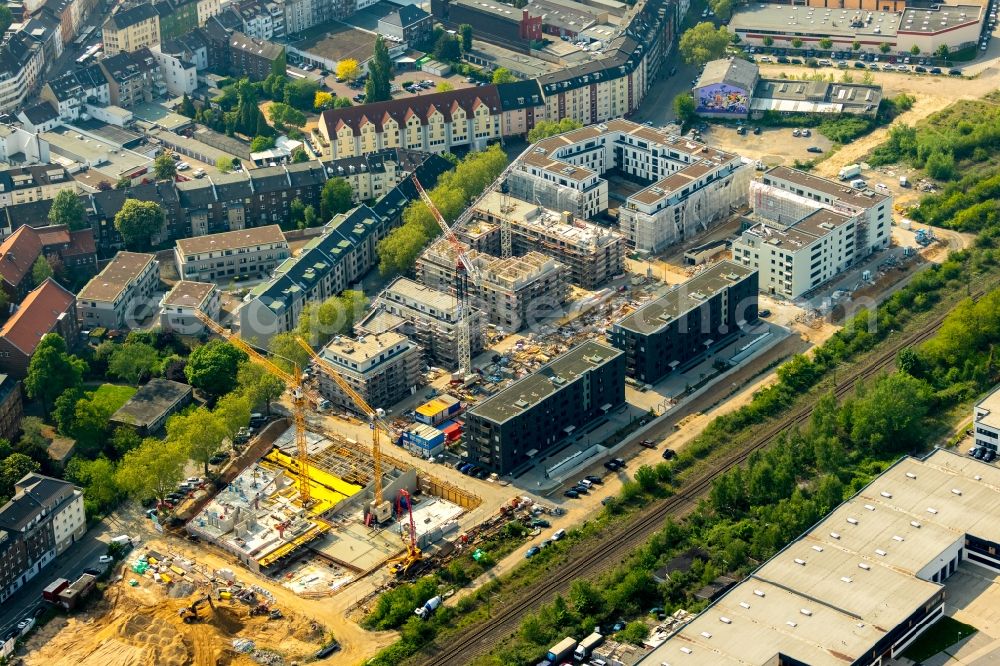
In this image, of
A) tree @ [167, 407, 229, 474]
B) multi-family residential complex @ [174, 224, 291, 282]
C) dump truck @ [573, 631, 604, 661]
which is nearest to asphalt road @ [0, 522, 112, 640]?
tree @ [167, 407, 229, 474]

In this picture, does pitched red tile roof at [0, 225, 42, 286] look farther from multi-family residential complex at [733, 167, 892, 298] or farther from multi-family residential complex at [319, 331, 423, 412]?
multi-family residential complex at [733, 167, 892, 298]

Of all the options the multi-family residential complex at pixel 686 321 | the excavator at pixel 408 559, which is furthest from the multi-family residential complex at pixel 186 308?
the multi-family residential complex at pixel 686 321

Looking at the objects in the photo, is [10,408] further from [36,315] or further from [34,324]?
[36,315]

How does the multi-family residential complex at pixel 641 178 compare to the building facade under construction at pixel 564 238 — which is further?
the multi-family residential complex at pixel 641 178

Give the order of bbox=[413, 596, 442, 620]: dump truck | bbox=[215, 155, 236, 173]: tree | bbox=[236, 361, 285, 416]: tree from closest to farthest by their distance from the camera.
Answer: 1. bbox=[413, 596, 442, 620]: dump truck
2. bbox=[236, 361, 285, 416]: tree
3. bbox=[215, 155, 236, 173]: tree

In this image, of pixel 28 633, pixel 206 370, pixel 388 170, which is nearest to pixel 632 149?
pixel 388 170

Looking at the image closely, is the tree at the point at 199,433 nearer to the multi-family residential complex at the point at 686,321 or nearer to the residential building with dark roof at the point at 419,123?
the multi-family residential complex at the point at 686,321
